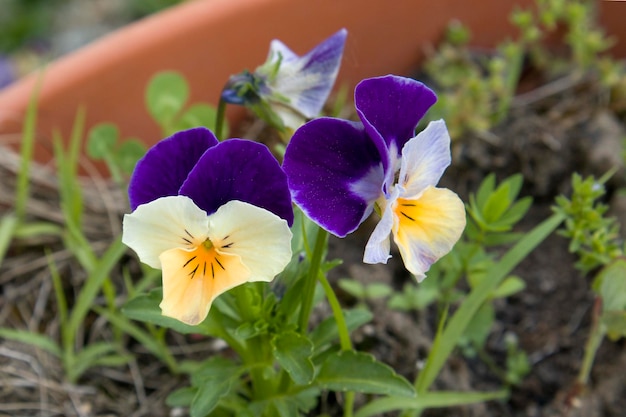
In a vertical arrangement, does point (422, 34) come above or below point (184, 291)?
below

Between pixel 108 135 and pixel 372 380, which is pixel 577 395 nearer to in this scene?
pixel 372 380

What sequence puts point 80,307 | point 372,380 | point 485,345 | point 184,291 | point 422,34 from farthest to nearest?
point 422,34, point 485,345, point 80,307, point 372,380, point 184,291

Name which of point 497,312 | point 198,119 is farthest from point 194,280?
point 497,312

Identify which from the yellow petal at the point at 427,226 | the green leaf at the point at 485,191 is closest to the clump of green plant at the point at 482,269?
the green leaf at the point at 485,191

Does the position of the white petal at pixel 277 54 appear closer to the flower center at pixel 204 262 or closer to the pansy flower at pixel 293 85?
the pansy flower at pixel 293 85

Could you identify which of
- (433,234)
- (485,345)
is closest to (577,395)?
(485,345)

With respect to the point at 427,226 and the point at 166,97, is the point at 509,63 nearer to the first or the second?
the point at 166,97
